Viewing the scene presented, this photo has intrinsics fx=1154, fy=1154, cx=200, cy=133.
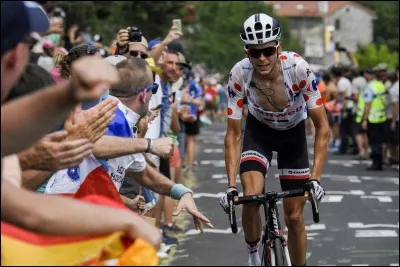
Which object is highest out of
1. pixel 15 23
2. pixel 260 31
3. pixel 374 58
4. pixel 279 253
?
pixel 15 23

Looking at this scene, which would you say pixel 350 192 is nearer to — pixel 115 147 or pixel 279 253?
pixel 279 253

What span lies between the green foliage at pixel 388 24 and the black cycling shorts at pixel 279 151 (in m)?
134

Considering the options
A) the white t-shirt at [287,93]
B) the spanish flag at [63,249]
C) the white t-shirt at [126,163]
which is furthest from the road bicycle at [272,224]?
the spanish flag at [63,249]

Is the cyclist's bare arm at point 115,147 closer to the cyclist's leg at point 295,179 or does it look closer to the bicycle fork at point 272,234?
the bicycle fork at point 272,234

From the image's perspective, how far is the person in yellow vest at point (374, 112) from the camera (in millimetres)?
24859

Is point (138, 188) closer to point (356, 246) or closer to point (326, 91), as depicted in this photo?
point (356, 246)

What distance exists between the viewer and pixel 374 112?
2492 centimetres

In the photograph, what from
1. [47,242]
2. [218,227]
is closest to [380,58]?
[218,227]

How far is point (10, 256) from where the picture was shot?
3.65 meters

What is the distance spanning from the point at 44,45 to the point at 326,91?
16.7 metres

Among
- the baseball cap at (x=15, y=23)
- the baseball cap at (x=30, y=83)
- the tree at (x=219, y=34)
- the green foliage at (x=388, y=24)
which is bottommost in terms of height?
the green foliage at (x=388, y=24)

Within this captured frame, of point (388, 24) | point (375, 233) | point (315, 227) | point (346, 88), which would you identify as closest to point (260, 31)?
point (375, 233)

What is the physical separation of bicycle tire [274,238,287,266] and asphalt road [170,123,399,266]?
376 cm

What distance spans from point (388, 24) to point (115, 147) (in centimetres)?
14739
